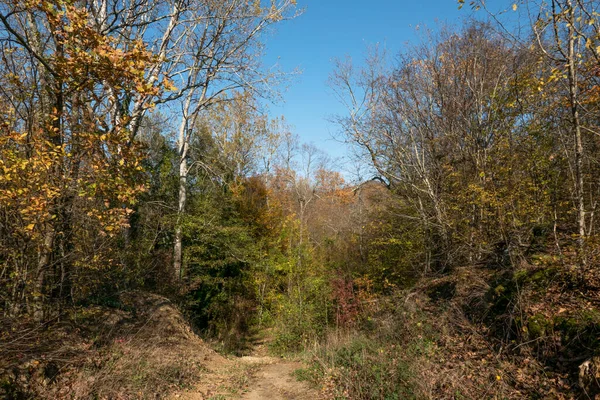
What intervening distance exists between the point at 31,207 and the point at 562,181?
869cm

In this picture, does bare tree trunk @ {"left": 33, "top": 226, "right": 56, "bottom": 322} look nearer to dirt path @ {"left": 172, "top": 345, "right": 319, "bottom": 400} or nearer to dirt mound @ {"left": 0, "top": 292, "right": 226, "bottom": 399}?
dirt mound @ {"left": 0, "top": 292, "right": 226, "bottom": 399}

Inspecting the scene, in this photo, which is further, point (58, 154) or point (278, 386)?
point (278, 386)

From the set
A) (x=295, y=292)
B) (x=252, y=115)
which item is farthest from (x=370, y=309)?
(x=252, y=115)

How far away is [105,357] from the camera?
6359 mm

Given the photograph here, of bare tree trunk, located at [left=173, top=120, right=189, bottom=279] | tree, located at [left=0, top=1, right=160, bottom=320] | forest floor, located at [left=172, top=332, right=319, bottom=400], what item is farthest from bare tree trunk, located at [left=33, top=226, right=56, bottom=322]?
bare tree trunk, located at [left=173, top=120, right=189, bottom=279]

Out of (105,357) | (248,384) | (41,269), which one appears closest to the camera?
(41,269)

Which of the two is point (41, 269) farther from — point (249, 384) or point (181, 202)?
point (181, 202)

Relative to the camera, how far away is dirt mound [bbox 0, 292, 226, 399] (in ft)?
16.0

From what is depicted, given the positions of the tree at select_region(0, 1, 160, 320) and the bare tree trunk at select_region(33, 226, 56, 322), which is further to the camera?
the bare tree trunk at select_region(33, 226, 56, 322)

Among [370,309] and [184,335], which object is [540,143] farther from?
[184,335]

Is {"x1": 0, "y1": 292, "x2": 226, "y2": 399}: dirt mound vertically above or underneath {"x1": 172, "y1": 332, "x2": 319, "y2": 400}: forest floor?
above

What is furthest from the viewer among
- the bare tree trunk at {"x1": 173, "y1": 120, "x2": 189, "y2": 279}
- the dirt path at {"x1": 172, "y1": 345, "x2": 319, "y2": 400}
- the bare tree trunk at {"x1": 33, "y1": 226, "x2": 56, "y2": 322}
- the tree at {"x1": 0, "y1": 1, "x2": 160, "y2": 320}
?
the bare tree trunk at {"x1": 173, "y1": 120, "x2": 189, "y2": 279}

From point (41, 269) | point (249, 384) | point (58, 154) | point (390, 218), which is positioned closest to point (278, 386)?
point (249, 384)

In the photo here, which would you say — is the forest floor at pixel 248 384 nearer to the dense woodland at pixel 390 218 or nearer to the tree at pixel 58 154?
the dense woodland at pixel 390 218
